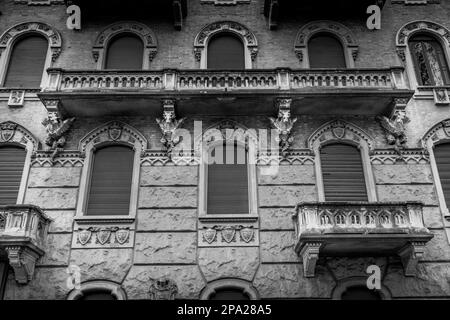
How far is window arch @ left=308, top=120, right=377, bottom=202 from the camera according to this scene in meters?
12.9

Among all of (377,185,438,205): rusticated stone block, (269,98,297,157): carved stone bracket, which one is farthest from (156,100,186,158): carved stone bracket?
(377,185,438,205): rusticated stone block

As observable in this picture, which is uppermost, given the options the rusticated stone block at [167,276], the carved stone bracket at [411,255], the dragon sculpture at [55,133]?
the dragon sculpture at [55,133]

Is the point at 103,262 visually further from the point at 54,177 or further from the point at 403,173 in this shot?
the point at 403,173

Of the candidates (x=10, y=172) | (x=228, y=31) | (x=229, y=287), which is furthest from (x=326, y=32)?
(x=10, y=172)

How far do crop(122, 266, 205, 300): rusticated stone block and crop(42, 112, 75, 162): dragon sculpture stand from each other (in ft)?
14.1

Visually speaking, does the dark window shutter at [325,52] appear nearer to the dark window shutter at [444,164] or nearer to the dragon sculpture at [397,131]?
the dragon sculpture at [397,131]

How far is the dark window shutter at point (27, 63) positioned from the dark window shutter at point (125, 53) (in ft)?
7.18

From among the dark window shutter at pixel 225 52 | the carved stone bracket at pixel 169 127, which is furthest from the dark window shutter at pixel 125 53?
the carved stone bracket at pixel 169 127

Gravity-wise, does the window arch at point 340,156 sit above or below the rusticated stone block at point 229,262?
above

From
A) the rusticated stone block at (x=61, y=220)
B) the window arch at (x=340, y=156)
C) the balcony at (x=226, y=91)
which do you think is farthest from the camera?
the balcony at (x=226, y=91)

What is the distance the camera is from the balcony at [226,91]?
13094mm

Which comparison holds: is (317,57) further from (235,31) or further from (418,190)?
(418,190)

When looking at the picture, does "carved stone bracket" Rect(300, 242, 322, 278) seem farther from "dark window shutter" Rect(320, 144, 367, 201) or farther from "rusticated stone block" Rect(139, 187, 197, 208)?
"rusticated stone block" Rect(139, 187, 197, 208)

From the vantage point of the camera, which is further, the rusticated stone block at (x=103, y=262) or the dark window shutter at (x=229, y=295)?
the rusticated stone block at (x=103, y=262)
